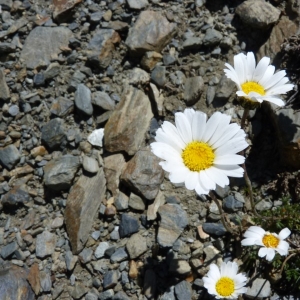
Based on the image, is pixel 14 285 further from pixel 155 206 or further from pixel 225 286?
pixel 225 286

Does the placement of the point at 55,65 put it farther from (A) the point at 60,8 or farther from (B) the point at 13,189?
(B) the point at 13,189

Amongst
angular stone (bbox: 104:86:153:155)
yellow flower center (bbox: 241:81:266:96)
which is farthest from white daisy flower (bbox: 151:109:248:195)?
angular stone (bbox: 104:86:153:155)

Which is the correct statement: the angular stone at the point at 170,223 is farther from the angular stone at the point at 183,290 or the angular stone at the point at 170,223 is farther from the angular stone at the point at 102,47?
the angular stone at the point at 102,47

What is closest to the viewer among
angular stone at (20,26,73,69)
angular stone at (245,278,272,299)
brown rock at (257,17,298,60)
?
angular stone at (245,278,272,299)

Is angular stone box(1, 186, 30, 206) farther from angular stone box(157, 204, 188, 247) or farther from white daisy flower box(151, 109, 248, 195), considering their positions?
white daisy flower box(151, 109, 248, 195)

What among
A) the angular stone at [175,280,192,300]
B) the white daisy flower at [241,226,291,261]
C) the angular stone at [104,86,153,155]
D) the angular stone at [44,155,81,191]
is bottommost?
the angular stone at [175,280,192,300]

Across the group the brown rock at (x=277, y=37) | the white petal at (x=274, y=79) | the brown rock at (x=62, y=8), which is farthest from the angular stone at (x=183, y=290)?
the brown rock at (x=62, y=8)

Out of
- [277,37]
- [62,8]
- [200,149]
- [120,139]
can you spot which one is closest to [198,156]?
[200,149]
